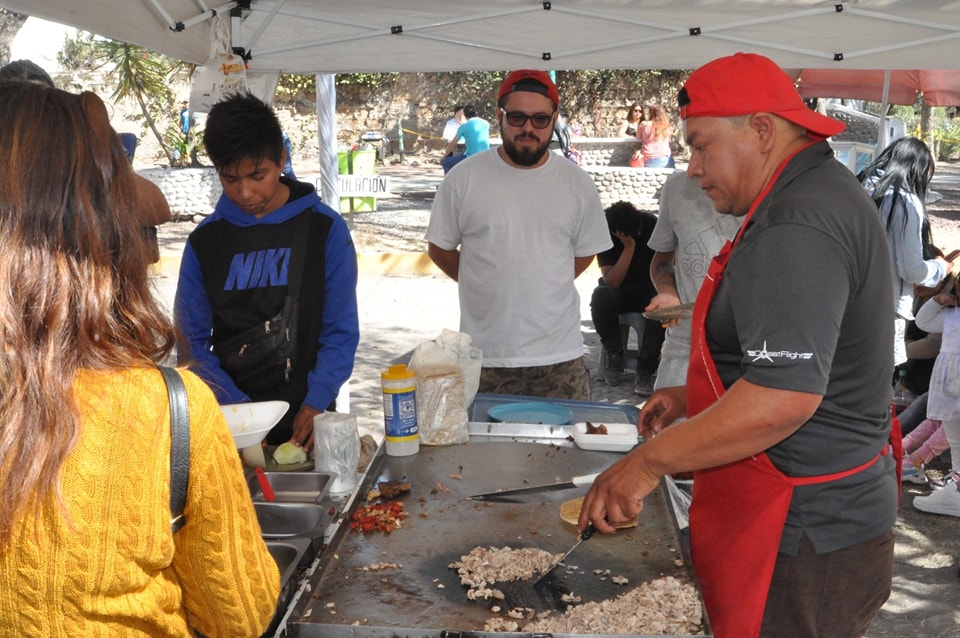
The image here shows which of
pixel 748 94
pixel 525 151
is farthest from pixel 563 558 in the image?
pixel 525 151

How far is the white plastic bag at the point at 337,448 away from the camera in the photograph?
2186mm

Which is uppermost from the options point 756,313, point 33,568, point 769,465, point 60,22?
point 60,22

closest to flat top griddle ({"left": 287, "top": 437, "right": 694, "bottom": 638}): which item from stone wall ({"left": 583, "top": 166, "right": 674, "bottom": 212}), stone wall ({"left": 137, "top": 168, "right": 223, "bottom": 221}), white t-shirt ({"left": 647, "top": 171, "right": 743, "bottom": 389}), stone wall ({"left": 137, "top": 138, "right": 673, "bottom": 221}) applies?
white t-shirt ({"left": 647, "top": 171, "right": 743, "bottom": 389})

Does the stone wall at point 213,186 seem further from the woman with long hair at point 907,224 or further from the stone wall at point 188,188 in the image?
the woman with long hair at point 907,224

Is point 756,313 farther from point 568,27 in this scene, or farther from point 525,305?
point 568,27

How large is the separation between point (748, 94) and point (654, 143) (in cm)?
1285

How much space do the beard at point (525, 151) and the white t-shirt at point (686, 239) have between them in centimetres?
51

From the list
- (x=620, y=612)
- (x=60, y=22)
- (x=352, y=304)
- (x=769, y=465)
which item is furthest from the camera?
(x=60, y=22)

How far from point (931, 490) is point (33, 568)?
4.76 m

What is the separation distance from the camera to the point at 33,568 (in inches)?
41.8

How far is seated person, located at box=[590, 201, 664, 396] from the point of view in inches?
233

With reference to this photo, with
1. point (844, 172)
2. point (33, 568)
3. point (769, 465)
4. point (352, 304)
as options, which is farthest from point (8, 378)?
point (352, 304)

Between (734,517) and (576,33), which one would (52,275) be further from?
(576,33)

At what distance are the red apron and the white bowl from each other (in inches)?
34.3
